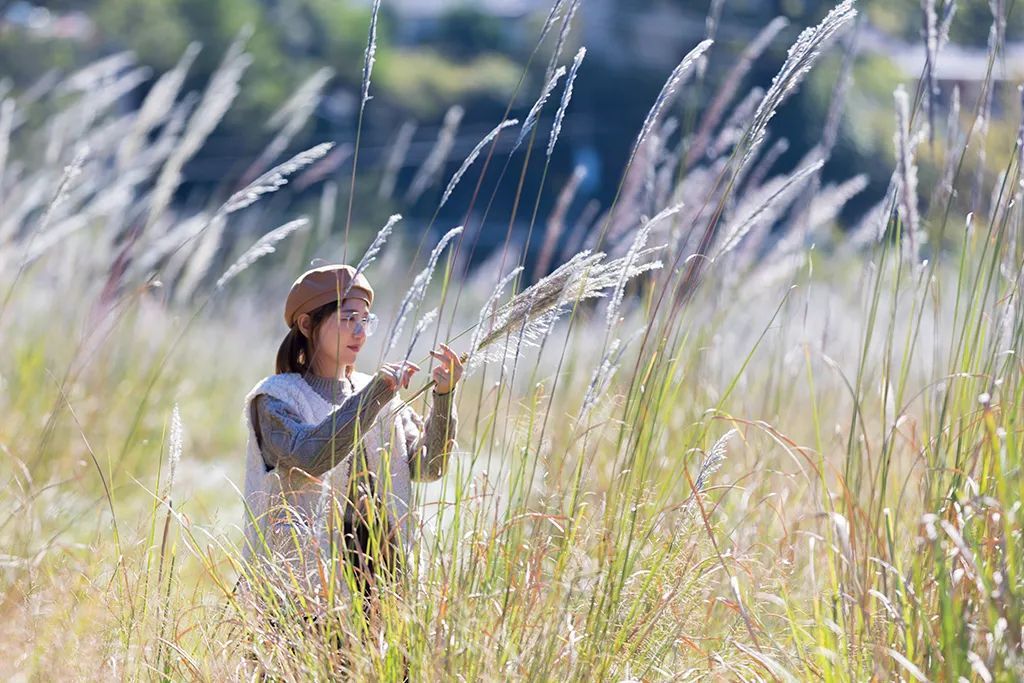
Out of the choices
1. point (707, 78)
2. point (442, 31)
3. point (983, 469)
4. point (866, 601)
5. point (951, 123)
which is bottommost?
point (866, 601)

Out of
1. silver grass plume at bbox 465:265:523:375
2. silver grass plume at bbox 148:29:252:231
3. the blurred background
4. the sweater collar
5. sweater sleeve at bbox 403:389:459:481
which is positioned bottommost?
sweater sleeve at bbox 403:389:459:481

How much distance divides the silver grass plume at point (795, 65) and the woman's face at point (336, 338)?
0.80 m

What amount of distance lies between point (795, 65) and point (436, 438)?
857 millimetres

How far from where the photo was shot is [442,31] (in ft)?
85.8

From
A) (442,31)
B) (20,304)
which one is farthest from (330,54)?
(20,304)

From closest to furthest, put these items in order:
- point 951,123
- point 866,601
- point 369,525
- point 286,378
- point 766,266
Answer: point 866,601 < point 369,525 < point 286,378 < point 951,123 < point 766,266

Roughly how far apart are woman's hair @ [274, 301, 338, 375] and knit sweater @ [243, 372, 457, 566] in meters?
0.07

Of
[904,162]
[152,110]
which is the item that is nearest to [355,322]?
[904,162]

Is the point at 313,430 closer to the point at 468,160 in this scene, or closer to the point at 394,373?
the point at 394,373

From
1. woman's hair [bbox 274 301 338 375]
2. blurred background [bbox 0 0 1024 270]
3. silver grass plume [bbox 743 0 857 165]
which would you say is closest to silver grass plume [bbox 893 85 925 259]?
silver grass plume [bbox 743 0 857 165]

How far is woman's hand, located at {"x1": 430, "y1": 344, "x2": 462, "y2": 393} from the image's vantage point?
7.97ft

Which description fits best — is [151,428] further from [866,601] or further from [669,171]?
[866,601]

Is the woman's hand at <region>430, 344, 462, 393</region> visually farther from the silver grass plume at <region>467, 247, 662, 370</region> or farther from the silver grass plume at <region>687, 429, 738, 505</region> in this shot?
the silver grass plume at <region>687, 429, 738, 505</region>

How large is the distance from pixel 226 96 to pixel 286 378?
1.58 meters
